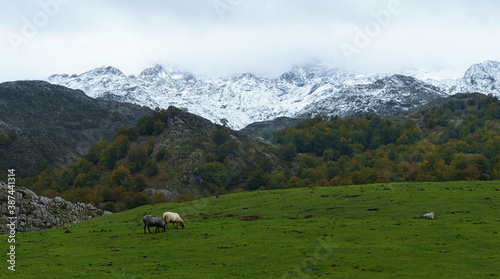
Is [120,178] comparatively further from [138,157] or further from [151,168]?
[138,157]

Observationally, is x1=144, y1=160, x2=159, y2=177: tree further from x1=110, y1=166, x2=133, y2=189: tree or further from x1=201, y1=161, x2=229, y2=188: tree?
x1=201, y1=161, x2=229, y2=188: tree

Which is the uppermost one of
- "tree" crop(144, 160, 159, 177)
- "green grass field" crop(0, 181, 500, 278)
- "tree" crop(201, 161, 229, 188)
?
"tree" crop(144, 160, 159, 177)

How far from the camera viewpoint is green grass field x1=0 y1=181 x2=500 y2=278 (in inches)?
1016

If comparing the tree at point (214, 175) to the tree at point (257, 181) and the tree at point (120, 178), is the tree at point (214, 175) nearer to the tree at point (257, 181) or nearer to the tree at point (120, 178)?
the tree at point (257, 181)

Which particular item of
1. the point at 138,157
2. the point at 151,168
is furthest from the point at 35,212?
the point at 138,157

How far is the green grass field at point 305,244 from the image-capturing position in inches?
1016

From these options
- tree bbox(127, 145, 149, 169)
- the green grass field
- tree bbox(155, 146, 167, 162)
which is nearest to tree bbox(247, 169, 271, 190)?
tree bbox(155, 146, 167, 162)

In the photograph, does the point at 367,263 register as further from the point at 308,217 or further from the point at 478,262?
the point at 308,217

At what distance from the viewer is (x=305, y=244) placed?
32.8 meters

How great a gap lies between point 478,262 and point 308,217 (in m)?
23.7

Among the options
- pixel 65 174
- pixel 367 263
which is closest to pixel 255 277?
pixel 367 263

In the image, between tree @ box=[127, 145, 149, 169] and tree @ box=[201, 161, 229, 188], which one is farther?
tree @ box=[127, 145, 149, 169]

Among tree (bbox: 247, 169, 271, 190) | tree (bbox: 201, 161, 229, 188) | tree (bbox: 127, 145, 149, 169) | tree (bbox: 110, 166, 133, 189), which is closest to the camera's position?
tree (bbox: 247, 169, 271, 190)

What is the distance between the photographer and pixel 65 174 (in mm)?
182375
